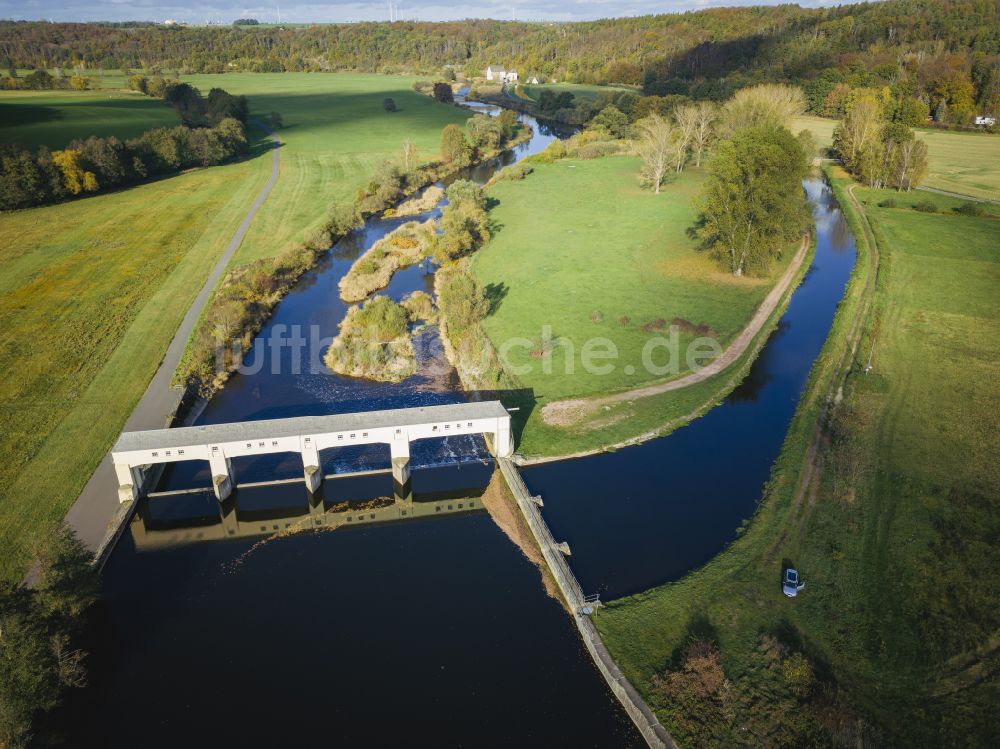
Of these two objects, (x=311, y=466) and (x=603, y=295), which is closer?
(x=311, y=466)

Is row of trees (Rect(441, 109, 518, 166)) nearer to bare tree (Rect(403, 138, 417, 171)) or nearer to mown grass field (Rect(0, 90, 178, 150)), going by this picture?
bare tree (Rect(403, 138, 417, 171))

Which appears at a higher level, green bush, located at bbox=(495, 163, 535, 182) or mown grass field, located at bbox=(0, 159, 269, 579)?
green bush, located at bbox=(495, 163, 535, 182)

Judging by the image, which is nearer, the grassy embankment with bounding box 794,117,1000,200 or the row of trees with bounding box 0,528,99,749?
the row of trees with bounding box 0,528,99,749

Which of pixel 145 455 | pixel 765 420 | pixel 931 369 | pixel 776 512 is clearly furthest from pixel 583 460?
pixel 931 369


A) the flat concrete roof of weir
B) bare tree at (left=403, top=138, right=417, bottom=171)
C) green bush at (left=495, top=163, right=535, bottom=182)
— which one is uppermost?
bare tree at (left=403, top=138, right=417, bottom=171)

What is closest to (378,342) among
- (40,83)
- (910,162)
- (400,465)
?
(400,465)

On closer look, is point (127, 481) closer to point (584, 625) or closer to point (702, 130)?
point (584, 625)

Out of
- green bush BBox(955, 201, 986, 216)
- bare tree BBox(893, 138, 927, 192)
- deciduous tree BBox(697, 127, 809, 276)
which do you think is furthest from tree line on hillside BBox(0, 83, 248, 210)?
green bush BBox(955, 201, 986, 216)
